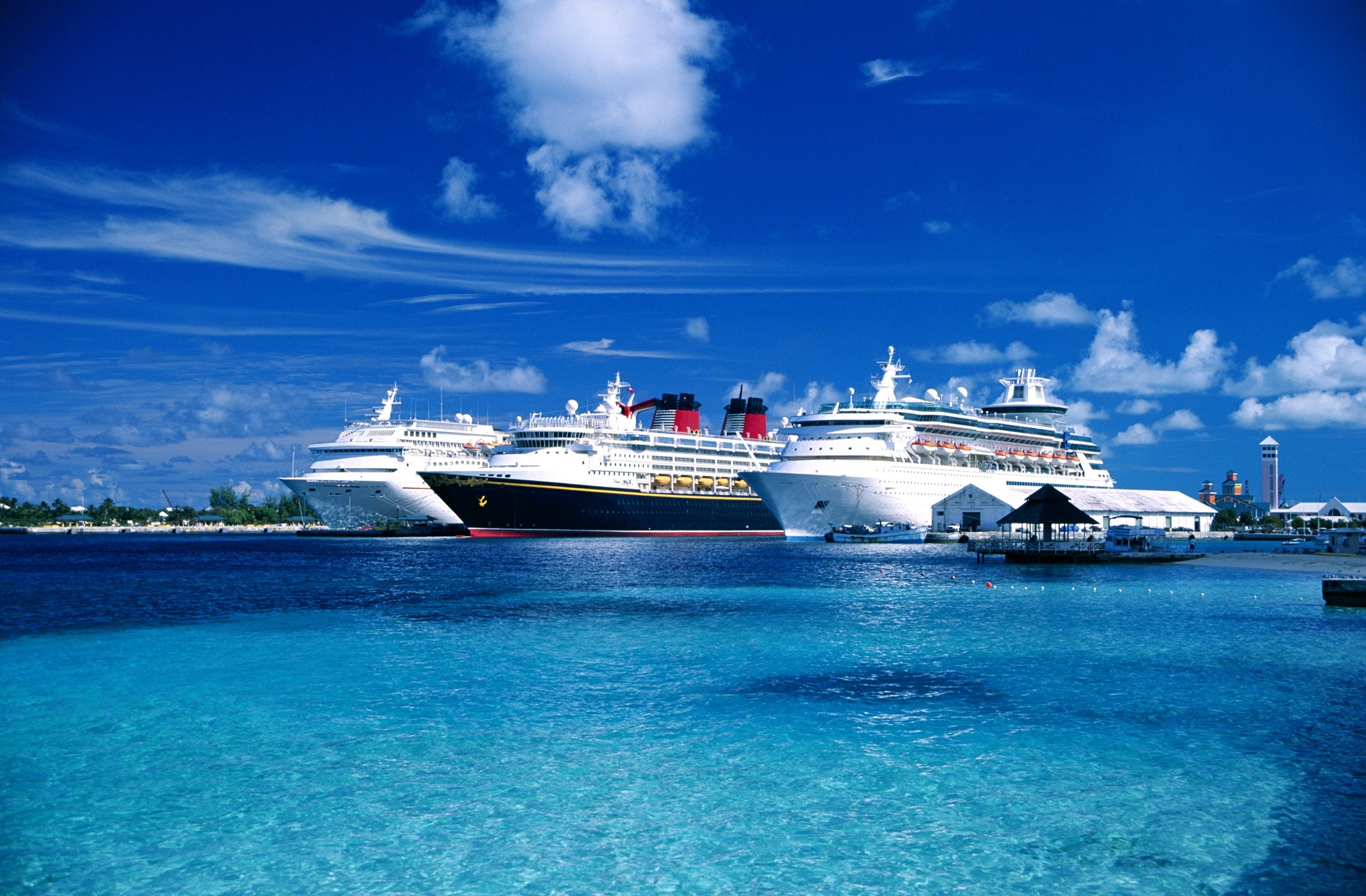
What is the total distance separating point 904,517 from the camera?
237 feet

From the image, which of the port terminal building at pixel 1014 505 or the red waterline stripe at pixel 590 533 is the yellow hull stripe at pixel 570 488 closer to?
the red waterline stripe at pixel 590 533

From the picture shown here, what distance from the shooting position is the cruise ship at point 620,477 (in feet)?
266

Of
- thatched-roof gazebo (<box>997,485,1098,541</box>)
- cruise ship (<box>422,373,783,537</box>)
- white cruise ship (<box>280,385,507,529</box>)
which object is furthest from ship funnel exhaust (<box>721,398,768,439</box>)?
thatched-roof gazebo (<box>997,485,1098,541</box>)

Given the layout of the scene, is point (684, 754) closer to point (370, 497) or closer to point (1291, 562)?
point (1291, 562)

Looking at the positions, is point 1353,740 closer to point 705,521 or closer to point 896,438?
point 896,438

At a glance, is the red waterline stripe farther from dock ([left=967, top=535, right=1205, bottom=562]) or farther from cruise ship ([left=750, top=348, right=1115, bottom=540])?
dock ([left=967, top=535, right=1205, bottom=562])

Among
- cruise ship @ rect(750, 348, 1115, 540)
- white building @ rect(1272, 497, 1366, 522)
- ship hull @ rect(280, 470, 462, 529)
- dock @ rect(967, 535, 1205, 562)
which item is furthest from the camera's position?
white building @ rect(1272, 497, 1366, 522)

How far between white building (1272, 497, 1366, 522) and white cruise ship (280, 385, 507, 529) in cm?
10794

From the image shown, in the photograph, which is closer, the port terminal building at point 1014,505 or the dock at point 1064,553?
the dock at point 1064,553

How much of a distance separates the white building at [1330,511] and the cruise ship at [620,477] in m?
75.3

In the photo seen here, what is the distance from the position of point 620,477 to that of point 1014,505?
3551 centimetres

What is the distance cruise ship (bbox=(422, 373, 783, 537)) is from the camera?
266 ft

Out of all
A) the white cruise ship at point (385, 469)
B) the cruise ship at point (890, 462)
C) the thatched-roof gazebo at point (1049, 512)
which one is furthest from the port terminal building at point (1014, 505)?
the white cruise ship at point (385, 469)

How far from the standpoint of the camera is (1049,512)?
5044 cm
